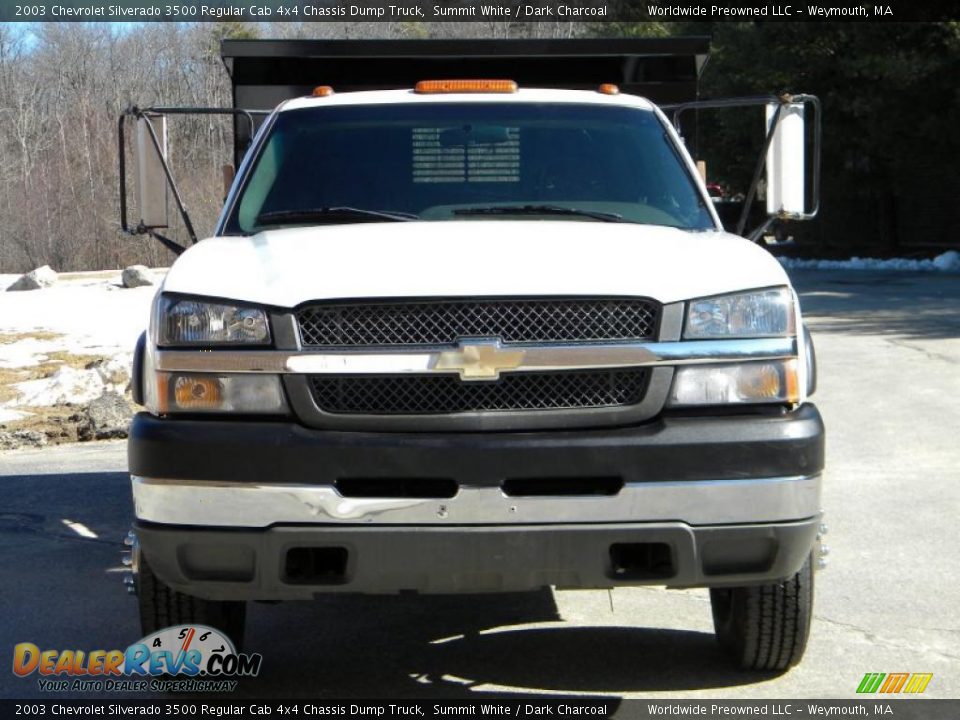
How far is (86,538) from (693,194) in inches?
145

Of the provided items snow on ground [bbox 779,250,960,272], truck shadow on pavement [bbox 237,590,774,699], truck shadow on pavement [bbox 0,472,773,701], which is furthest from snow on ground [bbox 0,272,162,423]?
snow on ground [bbox 779,250,960,272]

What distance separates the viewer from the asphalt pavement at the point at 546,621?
4699 mm

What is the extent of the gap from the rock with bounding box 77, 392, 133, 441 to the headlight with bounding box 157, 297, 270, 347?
6.71m

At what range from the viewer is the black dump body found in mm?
8320

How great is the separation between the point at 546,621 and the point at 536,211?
5.25 ft

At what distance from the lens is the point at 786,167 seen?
5.53m

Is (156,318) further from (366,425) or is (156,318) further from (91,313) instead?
(91,313)

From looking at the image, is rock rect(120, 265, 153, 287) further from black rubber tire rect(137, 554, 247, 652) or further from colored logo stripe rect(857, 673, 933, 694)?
colored logo stripe rect(857, 673, 933, 694)

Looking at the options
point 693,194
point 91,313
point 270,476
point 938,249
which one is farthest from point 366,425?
point 938,249

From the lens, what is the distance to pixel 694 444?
3887 mm

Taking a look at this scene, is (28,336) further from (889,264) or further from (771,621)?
(889,264)

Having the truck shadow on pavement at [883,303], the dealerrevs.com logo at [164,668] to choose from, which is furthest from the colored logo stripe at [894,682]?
the truck shadow on pavement at [883,303]

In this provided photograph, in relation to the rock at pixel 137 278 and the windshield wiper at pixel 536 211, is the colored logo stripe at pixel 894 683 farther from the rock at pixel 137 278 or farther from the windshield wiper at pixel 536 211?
the rock at pixel 137 278

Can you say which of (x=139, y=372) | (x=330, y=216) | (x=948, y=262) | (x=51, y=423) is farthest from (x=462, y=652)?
(x=948, y=262)
